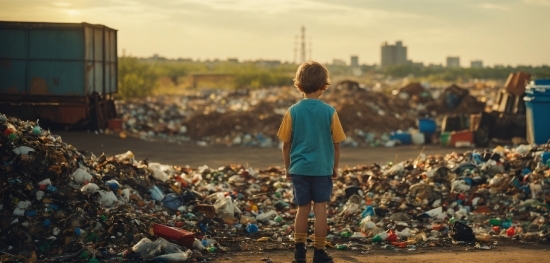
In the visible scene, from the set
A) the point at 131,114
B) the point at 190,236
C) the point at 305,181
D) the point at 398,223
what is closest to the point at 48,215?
the point at 190,236

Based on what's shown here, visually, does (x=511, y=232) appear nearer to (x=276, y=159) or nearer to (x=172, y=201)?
(x=172, y=201)

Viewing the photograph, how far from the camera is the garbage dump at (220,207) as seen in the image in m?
6.95

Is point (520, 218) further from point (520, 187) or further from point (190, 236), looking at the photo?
point (190, 236)

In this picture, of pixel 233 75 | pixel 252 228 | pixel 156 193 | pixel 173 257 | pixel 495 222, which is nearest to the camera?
pixel 173 257

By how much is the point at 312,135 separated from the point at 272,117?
1729 cm

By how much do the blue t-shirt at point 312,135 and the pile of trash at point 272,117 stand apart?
14.4 m

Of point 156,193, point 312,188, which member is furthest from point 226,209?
point 312,188

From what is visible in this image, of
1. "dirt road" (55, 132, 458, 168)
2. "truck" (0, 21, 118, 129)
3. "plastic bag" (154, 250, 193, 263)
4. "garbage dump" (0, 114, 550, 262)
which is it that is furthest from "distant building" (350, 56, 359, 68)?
"plastic bag" (154, 250, 193, 263)

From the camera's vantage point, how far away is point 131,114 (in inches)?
975

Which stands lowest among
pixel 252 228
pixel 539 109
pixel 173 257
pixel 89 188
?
pixel 252 228

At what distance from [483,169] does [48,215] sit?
18.6 ft

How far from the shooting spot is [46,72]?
19312mm

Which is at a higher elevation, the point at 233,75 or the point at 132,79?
the point at 132,79

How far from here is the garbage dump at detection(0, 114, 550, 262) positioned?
695 centimetres
